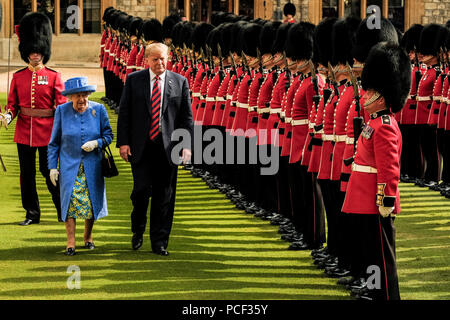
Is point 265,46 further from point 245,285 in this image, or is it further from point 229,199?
point 245,285

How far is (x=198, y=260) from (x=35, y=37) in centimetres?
271

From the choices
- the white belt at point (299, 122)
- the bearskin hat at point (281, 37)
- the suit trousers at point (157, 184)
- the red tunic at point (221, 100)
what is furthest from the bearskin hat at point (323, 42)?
the red tunic at point (221, 100)

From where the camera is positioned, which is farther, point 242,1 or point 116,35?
point 242,1

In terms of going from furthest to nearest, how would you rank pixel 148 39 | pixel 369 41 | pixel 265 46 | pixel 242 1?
1. pixel 242 1
2. pixel 148 39
3. pixel 265 46
4. pixel 369 41

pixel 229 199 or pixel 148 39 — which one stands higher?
pixel 148 39

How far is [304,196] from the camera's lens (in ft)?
25.8

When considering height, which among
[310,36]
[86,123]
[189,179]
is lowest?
[189,179]

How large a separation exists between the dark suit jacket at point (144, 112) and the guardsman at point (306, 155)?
31.0 inches

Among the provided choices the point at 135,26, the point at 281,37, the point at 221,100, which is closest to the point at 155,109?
the point at 281,37

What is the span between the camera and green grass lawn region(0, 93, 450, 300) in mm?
6637

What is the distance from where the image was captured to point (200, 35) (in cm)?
1271

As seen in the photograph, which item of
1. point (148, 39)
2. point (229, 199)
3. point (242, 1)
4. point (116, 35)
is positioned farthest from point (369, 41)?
point (242, 1)

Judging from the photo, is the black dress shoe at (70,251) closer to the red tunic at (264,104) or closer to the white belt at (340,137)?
the white belt at (340,137)

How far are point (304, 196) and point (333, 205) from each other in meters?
0.72
